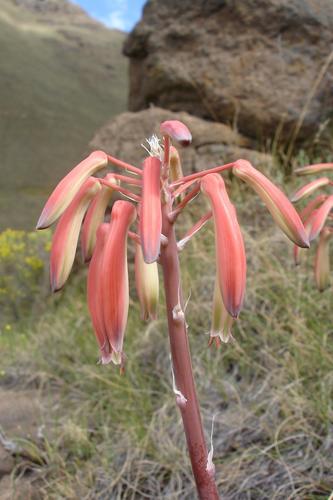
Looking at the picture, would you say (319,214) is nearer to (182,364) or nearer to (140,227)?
(182,364)

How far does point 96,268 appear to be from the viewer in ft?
3.93

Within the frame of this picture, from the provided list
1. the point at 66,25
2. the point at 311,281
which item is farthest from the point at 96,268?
the point at 66,25

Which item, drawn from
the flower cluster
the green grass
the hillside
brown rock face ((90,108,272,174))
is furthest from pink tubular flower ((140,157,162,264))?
the hillside

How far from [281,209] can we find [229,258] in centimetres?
15

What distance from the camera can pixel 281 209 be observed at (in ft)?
3.67

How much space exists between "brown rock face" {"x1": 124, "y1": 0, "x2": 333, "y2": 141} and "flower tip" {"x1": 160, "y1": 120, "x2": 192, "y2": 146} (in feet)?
12.5

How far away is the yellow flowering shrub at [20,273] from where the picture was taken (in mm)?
4914

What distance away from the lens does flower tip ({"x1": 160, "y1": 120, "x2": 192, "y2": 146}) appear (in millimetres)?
1115

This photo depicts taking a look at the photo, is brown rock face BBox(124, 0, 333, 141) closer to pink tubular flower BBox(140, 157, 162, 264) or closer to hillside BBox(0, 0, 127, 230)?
hillside BBox(0, 0, 127, 230)

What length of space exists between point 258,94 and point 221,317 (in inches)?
157

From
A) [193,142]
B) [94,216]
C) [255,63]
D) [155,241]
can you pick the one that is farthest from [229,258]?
[255,63]

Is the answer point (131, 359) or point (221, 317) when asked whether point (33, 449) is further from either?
point (221, 317)

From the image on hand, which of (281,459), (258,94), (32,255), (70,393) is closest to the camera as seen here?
(281,459)

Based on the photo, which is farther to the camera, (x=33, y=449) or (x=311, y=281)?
(x=311, y=281)
